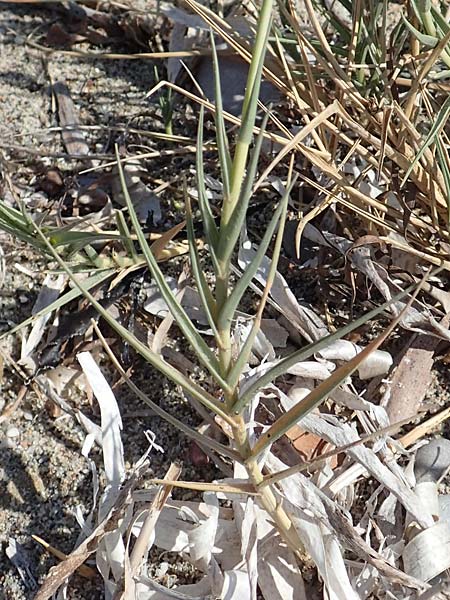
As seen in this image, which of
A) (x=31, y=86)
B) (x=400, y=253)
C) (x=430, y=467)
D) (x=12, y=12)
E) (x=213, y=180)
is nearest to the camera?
(x=430, y=467)

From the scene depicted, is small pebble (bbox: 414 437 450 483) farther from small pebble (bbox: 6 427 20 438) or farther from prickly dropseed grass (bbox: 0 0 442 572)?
small pebble (bbox: 6 427 20 438)

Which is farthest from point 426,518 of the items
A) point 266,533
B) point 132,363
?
point 132,363

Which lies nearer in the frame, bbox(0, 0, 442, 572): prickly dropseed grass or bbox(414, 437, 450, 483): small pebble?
bbox(0, 0, 442, 572): prickly dropseed grass

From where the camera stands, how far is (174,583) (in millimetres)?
983

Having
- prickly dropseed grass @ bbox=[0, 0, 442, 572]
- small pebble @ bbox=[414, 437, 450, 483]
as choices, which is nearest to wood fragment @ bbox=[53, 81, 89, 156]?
prickly dropseed grass @ bbox=[0, 0, 442, 572]

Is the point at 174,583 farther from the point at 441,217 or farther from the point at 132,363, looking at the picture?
the point at 441,217

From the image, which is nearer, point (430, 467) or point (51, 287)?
point (430, 467)

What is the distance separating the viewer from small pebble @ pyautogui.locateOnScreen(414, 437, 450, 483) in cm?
101

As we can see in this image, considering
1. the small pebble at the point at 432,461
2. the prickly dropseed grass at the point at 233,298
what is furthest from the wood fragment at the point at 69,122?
the small pebble at the point at 432,461

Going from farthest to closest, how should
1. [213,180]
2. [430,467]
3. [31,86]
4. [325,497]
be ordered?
[31,86] → [213,180] → [430,467] → [325,497]

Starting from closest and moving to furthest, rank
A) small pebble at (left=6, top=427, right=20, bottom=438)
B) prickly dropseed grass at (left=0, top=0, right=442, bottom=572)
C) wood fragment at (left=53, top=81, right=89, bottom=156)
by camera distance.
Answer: prickly dropseed grass at (left=0, top=0, right=442, bottom=572) → small pebble at (left=6, top=427, right=20, bottom=438) → wood fragment at (left=53, top=81, right=89, bottom=156)

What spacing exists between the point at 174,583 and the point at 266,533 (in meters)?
0.14

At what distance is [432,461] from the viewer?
102 cm

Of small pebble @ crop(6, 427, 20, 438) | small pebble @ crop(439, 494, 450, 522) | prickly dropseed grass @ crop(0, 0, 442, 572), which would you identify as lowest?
small pebble @ crop(6, 427, 20, 438)
